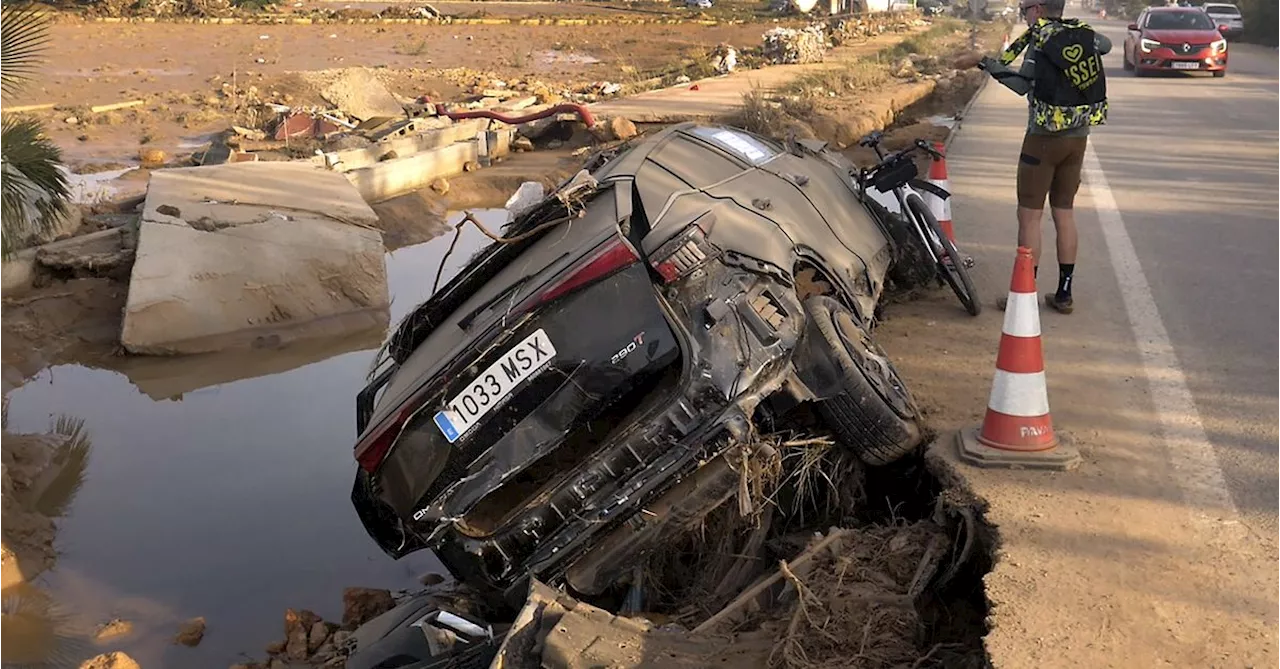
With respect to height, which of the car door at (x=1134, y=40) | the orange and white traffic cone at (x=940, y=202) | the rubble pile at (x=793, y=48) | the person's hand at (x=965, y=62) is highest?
the orange and white traffic cone at (x=940, y=202)

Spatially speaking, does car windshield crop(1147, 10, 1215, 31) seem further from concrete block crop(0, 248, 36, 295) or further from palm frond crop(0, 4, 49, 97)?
palm frond crop(0, 4, 49, 97)

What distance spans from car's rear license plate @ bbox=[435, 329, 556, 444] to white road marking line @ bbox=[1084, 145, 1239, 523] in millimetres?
2529

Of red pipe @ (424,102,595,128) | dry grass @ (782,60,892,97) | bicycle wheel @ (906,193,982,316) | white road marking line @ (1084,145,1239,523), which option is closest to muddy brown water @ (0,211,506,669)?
bicycle wheel @ (906,193,982,316)

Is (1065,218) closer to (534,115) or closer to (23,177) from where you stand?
(23,177)

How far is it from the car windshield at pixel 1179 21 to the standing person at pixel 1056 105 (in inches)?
775

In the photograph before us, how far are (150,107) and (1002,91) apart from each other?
16411 mm

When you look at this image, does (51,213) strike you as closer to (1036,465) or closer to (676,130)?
(676,130)

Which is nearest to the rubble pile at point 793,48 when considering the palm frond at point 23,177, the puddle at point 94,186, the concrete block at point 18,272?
the puddle at point 94,186

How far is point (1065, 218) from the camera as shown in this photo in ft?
21.9

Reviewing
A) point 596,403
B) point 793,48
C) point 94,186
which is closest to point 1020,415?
point 596,403

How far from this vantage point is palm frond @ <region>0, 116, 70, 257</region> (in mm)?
7062

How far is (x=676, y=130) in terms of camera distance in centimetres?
603

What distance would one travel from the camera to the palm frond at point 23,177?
7062 mm

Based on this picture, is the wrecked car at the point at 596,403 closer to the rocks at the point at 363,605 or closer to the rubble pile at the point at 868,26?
the rocks at the point at 363,605
